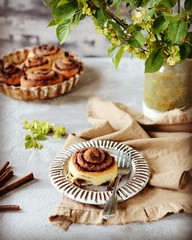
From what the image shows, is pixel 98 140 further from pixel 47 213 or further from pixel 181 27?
pixel 181 27

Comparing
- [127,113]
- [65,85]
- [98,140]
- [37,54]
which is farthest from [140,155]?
[37,54]

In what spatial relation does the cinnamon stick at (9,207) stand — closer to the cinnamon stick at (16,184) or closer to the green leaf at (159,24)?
the cinnamon stick at (16,184)

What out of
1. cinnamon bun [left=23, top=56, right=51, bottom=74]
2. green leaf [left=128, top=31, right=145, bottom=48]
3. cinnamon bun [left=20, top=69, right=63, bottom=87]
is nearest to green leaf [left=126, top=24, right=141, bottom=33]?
green leaf [left=128, top=31, right=145, bottom=48]

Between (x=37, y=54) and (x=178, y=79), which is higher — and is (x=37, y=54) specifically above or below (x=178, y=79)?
below

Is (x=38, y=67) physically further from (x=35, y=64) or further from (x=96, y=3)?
(x=96, y=3)

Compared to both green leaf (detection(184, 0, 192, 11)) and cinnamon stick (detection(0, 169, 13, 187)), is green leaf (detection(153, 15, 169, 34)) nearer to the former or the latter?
green leaf (detection(184, 0, 192, 11))

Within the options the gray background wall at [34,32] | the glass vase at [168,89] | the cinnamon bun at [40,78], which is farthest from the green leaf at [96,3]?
the gray background wall at [34,32]
